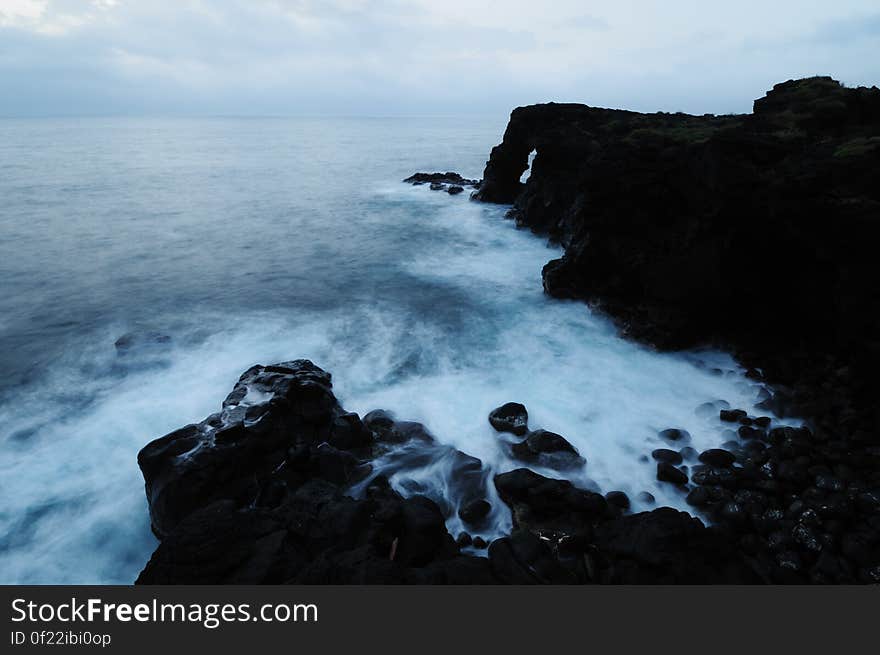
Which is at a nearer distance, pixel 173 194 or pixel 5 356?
pixel 5 356

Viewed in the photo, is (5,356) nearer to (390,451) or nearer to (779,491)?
(390,451)

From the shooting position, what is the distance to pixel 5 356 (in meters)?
13.8

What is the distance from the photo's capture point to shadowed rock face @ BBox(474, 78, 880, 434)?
1095 centimetres

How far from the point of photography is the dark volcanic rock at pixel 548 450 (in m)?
9.62

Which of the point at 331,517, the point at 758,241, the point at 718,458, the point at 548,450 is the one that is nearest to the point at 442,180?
the point at 758,241

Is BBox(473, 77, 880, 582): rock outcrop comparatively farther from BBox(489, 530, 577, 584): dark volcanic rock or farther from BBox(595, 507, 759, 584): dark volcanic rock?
BBox(489, 530, 577, 584): dark volcanic rock

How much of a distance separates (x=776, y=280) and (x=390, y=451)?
446 inches

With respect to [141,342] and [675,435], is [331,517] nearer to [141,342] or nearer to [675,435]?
[675,435]

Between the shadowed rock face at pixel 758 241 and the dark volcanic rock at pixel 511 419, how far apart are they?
5564 mm

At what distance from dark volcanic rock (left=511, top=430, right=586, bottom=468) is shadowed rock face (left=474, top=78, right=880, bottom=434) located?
5.45 meters

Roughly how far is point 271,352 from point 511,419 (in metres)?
7.85
